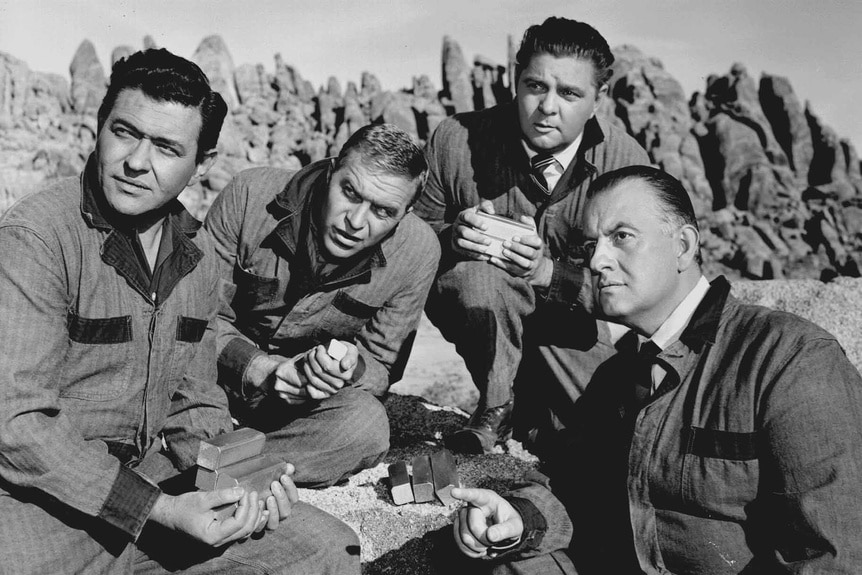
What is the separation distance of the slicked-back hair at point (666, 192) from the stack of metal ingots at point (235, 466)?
1769 millimetres

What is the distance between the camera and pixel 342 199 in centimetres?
375

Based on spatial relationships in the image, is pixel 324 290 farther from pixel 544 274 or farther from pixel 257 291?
pixel 544 274

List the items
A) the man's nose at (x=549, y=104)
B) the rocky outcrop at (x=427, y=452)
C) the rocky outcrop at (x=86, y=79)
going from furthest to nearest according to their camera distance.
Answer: the rocky outcrop at (x=86, y=79), the man's nose at (x=549, y=104), the rocky outcrop at (x=427, y=452)

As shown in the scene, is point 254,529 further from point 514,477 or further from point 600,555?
point 514,477

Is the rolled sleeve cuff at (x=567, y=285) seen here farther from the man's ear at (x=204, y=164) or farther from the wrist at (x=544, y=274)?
the man's ear at (x=204, y=164)

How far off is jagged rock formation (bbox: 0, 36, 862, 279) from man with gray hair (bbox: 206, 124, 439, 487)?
1826 inches

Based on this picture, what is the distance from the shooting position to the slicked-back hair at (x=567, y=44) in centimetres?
436

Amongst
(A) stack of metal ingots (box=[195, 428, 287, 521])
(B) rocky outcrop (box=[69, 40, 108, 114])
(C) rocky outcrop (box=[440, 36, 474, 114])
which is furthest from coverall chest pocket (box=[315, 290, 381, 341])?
(B) rocky outcrop (box=[69, 40, 108, 114])

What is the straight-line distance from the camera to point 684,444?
2535 mm

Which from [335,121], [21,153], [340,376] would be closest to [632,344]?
[340,376]

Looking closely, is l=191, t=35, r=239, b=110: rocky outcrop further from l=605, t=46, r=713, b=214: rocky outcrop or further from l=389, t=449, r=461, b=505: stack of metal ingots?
l=389, t=449, r=461, b=505: stack of metal ingots

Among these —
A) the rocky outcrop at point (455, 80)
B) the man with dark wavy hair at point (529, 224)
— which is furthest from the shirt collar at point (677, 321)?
the rocky outcrop at point (455, 80)

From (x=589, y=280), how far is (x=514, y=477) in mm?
1173

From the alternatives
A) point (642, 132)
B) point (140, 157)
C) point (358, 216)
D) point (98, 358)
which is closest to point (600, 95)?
point (358, 216)
